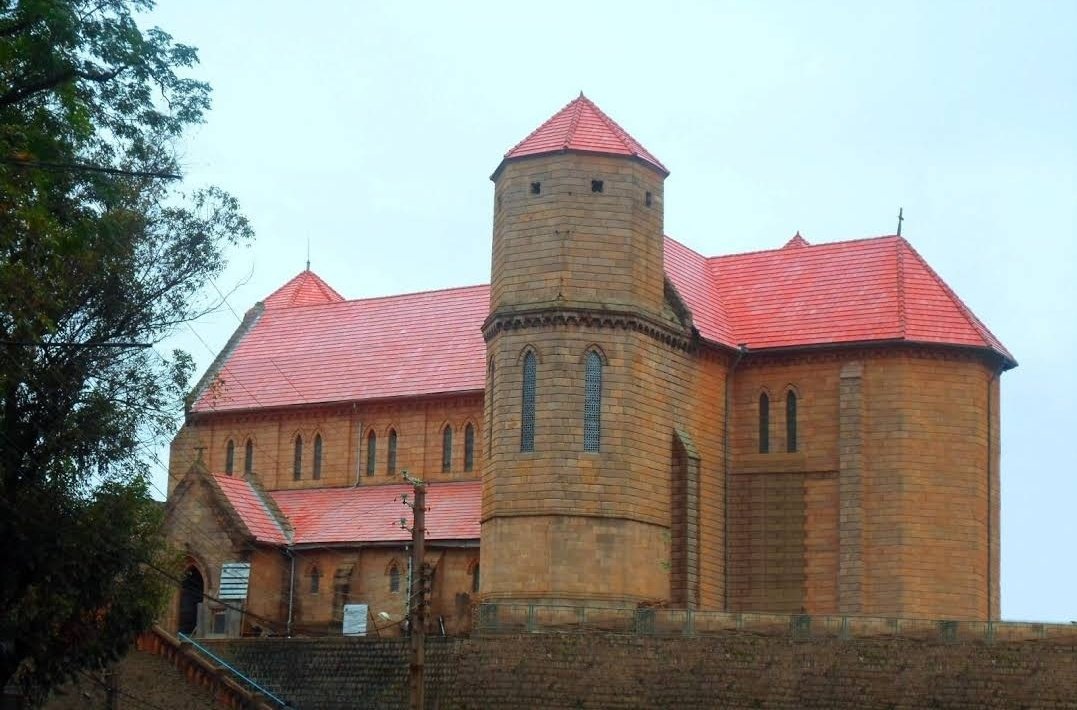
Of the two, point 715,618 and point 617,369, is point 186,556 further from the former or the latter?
point 715,618

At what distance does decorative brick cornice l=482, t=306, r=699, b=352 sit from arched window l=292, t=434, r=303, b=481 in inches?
516

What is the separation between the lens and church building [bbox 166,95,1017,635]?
163 feet

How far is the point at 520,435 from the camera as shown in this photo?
163 ft

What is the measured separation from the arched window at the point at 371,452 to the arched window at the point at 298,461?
242 centimetres

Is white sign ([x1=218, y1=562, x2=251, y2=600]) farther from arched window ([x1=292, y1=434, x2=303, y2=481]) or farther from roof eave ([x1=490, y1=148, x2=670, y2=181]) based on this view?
roof eave ([x1=490, y1=148, x2=670, y2=181])

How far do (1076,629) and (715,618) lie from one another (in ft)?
25.5

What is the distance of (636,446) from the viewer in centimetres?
5003

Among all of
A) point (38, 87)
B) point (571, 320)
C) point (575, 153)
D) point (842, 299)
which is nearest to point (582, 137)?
point (575, 153)

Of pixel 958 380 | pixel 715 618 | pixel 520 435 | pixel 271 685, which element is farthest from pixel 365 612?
pixel 958 380

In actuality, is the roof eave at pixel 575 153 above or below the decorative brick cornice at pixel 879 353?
above

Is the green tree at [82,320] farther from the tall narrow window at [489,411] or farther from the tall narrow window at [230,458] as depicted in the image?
the tall narrow window at [230,458]

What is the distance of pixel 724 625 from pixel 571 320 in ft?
31.0

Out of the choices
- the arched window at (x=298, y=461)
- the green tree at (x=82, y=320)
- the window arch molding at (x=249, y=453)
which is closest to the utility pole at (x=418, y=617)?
the green tree at (x=82, y=320)

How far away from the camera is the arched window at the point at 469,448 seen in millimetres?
58875
